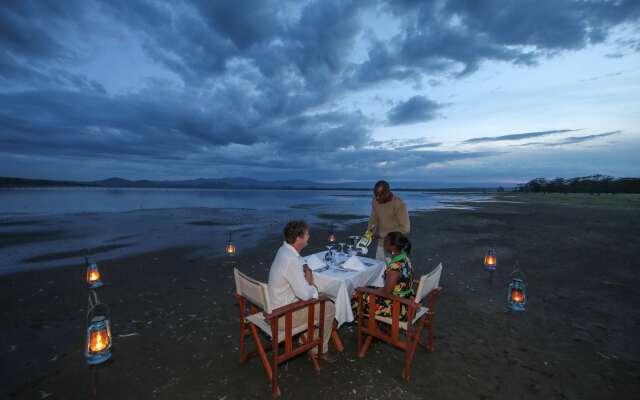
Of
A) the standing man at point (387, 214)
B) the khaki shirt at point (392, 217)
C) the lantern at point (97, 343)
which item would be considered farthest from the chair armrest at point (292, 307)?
the khaki shirt at point (392, 217)

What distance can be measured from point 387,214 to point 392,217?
13cm

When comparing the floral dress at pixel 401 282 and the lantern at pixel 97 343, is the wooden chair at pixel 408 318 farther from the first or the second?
the lantern at pixel 97 343

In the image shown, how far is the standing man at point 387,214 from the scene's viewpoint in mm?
6016

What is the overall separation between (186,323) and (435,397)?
4.70 meters

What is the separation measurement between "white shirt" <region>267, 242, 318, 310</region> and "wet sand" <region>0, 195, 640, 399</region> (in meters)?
1.29

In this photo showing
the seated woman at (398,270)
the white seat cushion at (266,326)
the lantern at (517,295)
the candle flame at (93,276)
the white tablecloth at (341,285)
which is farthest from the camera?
the candle flame at (93,276)

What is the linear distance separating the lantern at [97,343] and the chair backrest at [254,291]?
1613 millimetres

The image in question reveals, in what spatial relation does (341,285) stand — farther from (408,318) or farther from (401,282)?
(408,318)

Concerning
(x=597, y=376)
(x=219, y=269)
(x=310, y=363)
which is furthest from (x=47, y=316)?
(x=597, y=376)

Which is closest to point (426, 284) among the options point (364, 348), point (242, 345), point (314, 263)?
point (364, 348)

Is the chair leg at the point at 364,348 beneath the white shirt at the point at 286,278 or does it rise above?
beneath

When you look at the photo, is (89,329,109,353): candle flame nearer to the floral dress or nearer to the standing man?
the floral dress

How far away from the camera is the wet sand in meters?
3.70

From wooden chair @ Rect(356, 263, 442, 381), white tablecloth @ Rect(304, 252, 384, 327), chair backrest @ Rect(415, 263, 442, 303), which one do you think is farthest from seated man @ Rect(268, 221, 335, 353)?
chair backrest @ Rect(415, 263, 442, 303)
